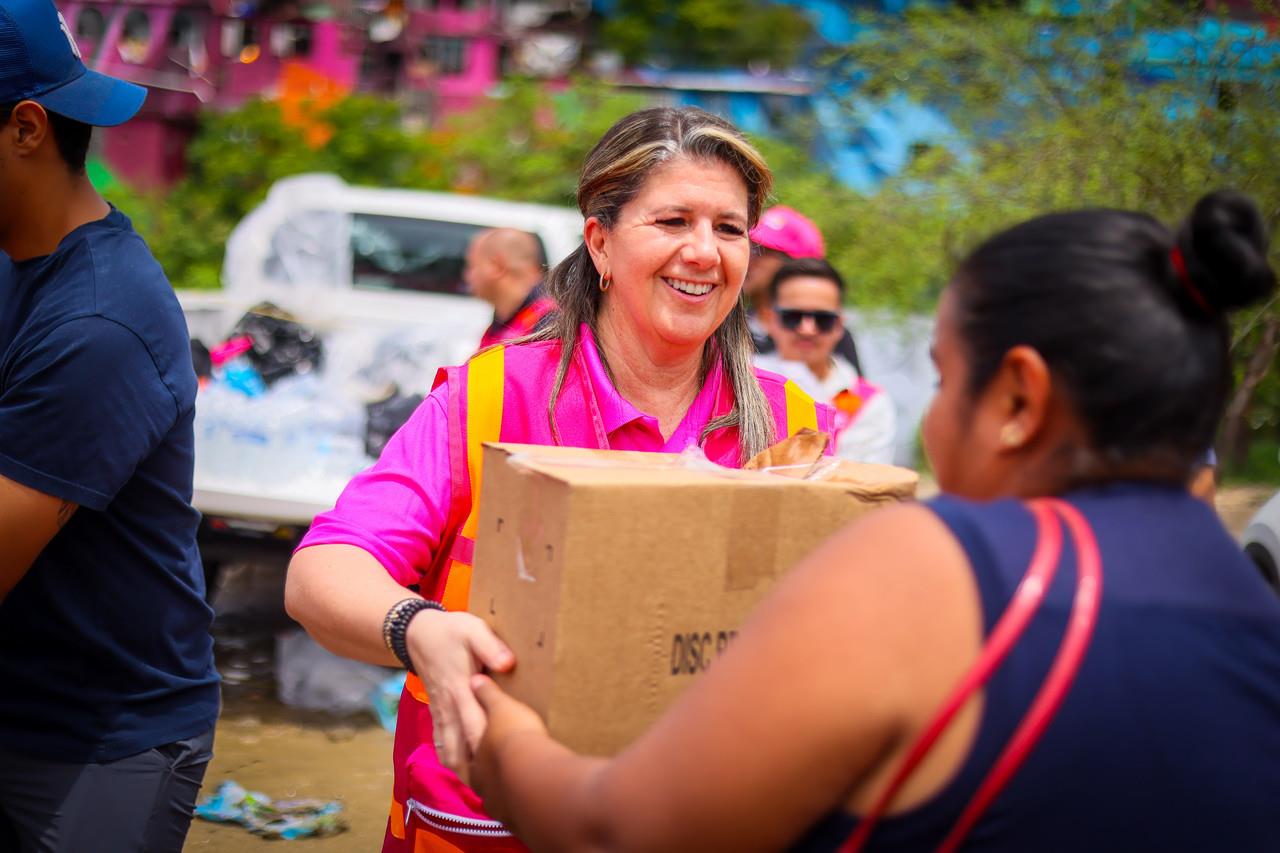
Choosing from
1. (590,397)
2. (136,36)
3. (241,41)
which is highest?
(241,41)

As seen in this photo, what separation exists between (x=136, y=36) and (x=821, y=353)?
28746mm

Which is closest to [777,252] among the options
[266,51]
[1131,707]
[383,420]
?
[383,420]

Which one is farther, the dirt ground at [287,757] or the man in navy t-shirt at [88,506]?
the dirt ground at [287,757]

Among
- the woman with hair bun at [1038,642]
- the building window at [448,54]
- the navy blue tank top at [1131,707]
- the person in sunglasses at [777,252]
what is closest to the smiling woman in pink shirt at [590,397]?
the woman with hair bun at [1038,642]

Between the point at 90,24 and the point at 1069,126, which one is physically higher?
the point at 90,24

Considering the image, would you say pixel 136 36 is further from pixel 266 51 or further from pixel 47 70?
pixel 47 70

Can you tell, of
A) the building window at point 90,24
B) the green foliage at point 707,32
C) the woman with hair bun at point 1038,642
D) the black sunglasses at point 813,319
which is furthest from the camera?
the green foliage at point 707,32

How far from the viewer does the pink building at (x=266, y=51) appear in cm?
2845

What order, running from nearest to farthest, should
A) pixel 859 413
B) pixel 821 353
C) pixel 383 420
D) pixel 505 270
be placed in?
pixel 859 413, pixel 821 353, pixel 383 420, pixel 505 270

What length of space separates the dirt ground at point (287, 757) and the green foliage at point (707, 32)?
27.1 metres

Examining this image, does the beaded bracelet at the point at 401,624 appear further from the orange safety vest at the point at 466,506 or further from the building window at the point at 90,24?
the building window at the point at 90,24

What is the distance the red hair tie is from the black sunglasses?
394 cm

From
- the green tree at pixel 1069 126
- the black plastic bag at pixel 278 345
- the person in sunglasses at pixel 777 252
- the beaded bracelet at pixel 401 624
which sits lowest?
the beaded bracelet at pixel 401 624

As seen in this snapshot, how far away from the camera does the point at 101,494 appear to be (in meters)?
2.04
